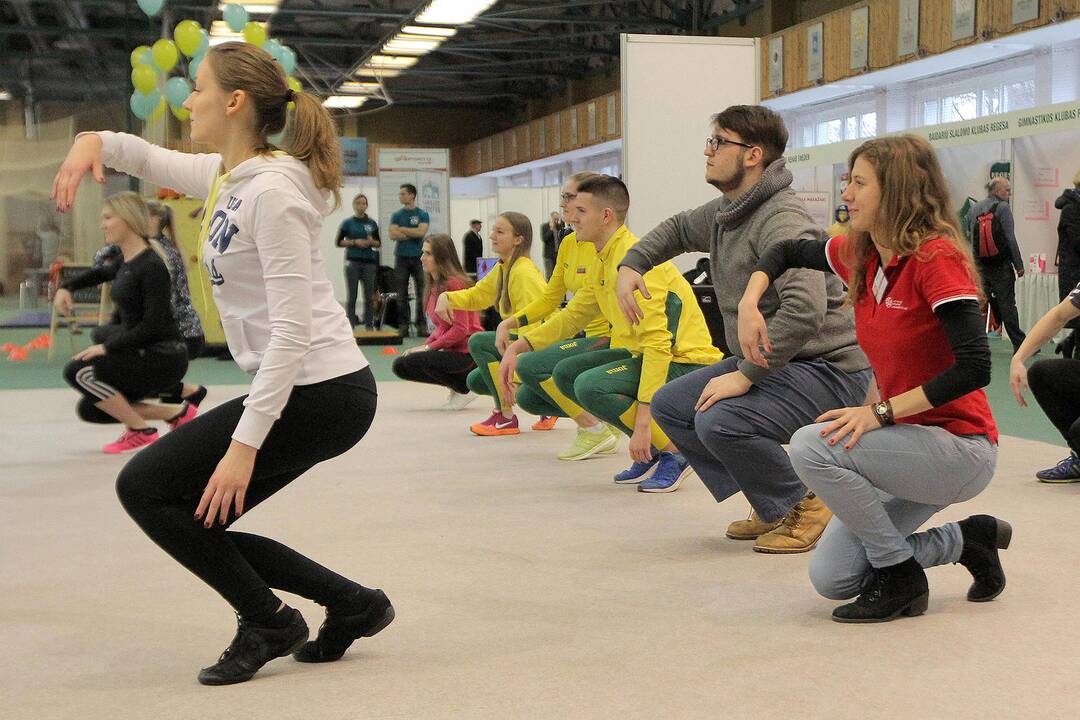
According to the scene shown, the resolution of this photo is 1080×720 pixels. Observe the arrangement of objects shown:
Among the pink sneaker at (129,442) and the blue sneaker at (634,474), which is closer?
the blue sneaker at (634,474)

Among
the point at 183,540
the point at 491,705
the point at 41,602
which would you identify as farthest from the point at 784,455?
the point at 41,602

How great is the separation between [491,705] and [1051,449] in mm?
3932

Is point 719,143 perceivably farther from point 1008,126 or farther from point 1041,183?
point 1041,183

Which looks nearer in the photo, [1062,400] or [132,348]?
[1062,400]

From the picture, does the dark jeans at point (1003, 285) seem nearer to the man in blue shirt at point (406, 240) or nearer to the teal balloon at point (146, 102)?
the man in blue shirt at point (406, 240)

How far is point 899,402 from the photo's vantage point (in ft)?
8.82

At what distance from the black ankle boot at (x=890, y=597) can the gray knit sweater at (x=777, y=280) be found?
30.2 inches

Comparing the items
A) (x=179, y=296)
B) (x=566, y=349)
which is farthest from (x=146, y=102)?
(x=566, y=349)

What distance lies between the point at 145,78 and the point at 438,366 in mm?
5443

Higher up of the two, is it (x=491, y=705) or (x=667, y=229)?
(x=667, y=229)

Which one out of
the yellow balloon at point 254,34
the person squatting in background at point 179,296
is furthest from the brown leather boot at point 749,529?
the yellow balloon at point 254,34

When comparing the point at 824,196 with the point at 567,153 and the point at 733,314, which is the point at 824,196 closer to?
the point at 733,314

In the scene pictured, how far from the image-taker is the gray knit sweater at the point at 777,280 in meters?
3.39

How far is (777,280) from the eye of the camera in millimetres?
3512
